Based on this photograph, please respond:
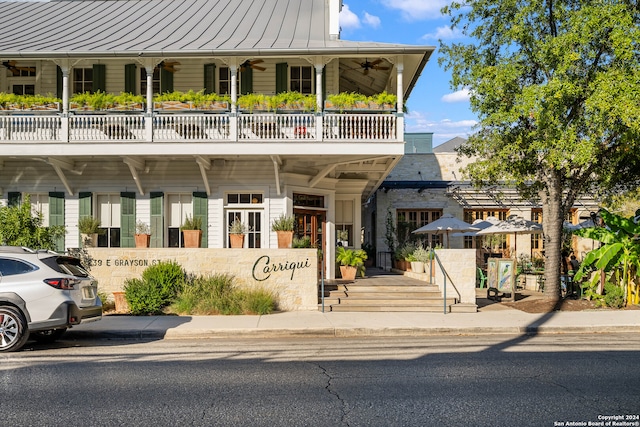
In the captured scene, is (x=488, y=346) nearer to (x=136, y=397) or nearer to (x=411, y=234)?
(x=136, y=397)

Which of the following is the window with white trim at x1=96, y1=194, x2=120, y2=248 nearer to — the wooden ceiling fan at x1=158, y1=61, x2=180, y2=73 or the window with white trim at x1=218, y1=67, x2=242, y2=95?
the wooden ceiling fan at x1=158, y1=61, x2=180, y2=73

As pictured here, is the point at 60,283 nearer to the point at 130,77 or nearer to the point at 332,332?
the point at 332,332

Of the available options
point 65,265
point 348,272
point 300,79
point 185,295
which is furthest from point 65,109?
point 348,272

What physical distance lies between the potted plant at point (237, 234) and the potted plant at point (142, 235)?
2.45m

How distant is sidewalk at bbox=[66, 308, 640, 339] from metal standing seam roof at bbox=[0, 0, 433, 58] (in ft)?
23.9

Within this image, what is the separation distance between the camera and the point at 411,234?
28.5m

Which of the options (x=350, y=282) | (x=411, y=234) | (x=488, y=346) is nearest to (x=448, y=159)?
(x=411, y=234)

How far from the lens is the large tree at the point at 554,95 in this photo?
14.9 meters

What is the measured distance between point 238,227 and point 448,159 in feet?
51.4

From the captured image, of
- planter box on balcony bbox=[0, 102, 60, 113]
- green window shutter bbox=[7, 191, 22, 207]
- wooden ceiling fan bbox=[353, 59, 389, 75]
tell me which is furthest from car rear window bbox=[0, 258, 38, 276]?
wooden ceiling fan bbox=[353, 59, 389, 75]

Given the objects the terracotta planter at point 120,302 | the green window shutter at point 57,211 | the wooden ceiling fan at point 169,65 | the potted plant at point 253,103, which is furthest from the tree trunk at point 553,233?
the green window shutter at point 57,211

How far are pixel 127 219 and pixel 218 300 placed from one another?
546 centimetres

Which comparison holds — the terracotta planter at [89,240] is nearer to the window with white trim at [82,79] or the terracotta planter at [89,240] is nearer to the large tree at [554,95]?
the window with white trim at [82,79]

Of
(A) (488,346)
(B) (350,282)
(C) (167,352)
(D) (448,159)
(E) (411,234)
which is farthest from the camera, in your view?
(D) (448,159)
